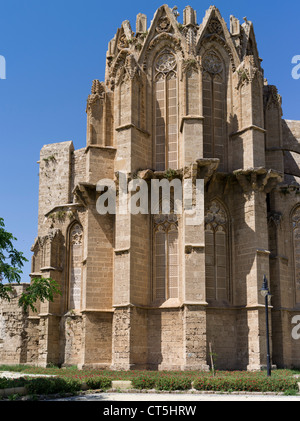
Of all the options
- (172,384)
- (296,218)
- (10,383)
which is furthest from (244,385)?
(296,218)

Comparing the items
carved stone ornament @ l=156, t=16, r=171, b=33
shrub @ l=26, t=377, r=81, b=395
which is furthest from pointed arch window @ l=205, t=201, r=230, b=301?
shrub @ l=26, t=377, r=81, b=395

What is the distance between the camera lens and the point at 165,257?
27.3 m

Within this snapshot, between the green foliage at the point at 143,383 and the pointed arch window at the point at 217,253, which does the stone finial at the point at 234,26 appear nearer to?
the pointed arch window at the point at 217,253

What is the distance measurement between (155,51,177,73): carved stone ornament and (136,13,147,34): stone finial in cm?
185

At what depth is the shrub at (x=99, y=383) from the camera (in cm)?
1886

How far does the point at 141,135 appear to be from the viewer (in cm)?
Answer: 2848

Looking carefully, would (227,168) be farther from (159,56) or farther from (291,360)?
(291,360)

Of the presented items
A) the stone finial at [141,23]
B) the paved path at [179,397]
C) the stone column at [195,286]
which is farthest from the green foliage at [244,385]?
the stone finial at [141,23]

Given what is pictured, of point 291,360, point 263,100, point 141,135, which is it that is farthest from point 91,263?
point 263,100

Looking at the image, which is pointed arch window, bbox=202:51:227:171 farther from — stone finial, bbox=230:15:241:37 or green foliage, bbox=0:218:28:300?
green foliage, bbox=0:218:28:300

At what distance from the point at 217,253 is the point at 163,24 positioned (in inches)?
467

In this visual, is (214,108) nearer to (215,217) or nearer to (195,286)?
(215,217)

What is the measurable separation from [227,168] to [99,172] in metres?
6.27

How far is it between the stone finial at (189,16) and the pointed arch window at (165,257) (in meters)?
9.92
